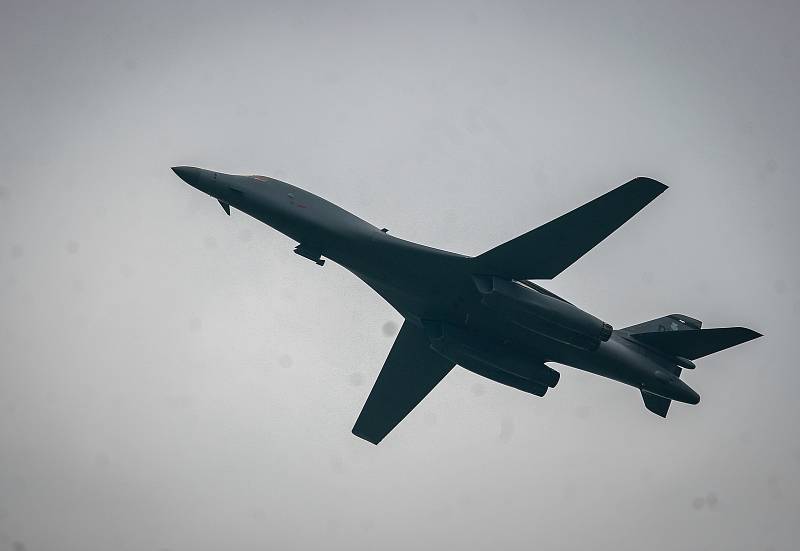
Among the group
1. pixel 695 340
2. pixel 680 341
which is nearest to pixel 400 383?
pixel 680 341

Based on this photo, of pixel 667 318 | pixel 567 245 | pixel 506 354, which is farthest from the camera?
pixel 667 318

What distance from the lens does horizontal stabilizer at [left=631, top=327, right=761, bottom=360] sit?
25.9m

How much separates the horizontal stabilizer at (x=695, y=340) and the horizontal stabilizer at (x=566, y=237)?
180 inches

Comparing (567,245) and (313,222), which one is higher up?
(567,245)

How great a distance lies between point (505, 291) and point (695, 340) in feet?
23.0

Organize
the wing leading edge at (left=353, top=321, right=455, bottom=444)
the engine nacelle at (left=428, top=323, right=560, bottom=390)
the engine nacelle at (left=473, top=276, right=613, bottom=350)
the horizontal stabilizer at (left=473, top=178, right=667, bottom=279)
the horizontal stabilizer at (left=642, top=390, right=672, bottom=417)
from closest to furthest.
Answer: the horizontal stabilizer at (left=473, top=178, right=667, bottom=279), the engine nacelle at (left=473, top=276, right=613, bottom=350), the engine nacelle at (left=428, top=323, right=560, bottom=390), the horizontal stabilizer at (left=642, top=390, right=672, bottom=417), the wing leading edge at (left=353, top=321, right=455, bottom=444)

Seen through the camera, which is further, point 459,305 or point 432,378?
point 432,378

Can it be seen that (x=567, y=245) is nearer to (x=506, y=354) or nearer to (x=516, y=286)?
(x=516, y=286)

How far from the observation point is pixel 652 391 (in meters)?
27.4

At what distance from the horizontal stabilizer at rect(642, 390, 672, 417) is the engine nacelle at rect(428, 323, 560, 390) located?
12.3 feet

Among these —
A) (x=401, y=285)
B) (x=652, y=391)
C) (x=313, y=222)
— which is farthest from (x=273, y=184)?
(x=652, y=391)

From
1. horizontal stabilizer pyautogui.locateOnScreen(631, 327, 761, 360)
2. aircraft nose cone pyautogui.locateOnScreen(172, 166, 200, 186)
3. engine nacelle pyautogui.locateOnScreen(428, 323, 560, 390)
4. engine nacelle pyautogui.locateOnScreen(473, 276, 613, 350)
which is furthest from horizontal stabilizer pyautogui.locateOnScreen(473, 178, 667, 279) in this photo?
aircraft nose cone pyautogui.locateOnScreen(172, 166, 200, 186)

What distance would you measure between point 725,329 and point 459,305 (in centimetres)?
843

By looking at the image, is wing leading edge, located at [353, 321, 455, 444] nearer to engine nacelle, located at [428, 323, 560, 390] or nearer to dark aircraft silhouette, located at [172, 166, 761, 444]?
dark aircraft silhouette, located at [172, 166, 761, 444]
